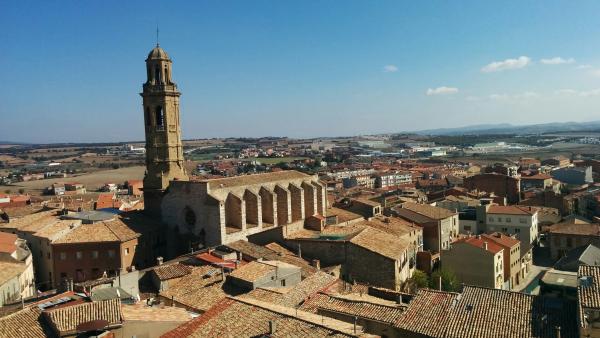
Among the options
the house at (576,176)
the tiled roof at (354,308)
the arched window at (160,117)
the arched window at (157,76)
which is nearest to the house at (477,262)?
the tiled roof at (354,308)

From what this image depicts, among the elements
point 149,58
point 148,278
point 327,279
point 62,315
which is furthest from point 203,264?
point 149,58

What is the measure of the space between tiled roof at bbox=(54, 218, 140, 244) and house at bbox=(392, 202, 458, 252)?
22959 millimetres

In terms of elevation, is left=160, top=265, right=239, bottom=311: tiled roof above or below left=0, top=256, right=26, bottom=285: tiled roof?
below

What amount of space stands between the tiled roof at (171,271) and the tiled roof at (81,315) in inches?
367

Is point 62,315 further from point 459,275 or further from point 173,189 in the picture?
point 459,275

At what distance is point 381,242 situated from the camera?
3456cm

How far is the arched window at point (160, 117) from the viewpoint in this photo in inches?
1613

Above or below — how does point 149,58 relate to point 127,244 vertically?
above

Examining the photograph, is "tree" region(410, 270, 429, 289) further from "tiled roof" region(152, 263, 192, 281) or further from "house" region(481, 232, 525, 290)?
"tiled roof" region(152, 263, 192, 281)

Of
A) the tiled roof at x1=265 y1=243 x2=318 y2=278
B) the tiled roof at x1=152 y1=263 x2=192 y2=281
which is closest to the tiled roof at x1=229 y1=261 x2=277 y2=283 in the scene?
the tiled roof at x1=265 y1=243 x2=318 y2=278

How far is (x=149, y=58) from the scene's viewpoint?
40781 mm

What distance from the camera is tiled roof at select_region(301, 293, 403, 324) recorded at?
66.3 feet

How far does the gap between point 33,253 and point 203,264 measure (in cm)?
1623

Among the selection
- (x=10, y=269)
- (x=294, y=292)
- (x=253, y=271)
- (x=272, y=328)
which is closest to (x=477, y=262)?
(x=253, y=271)
